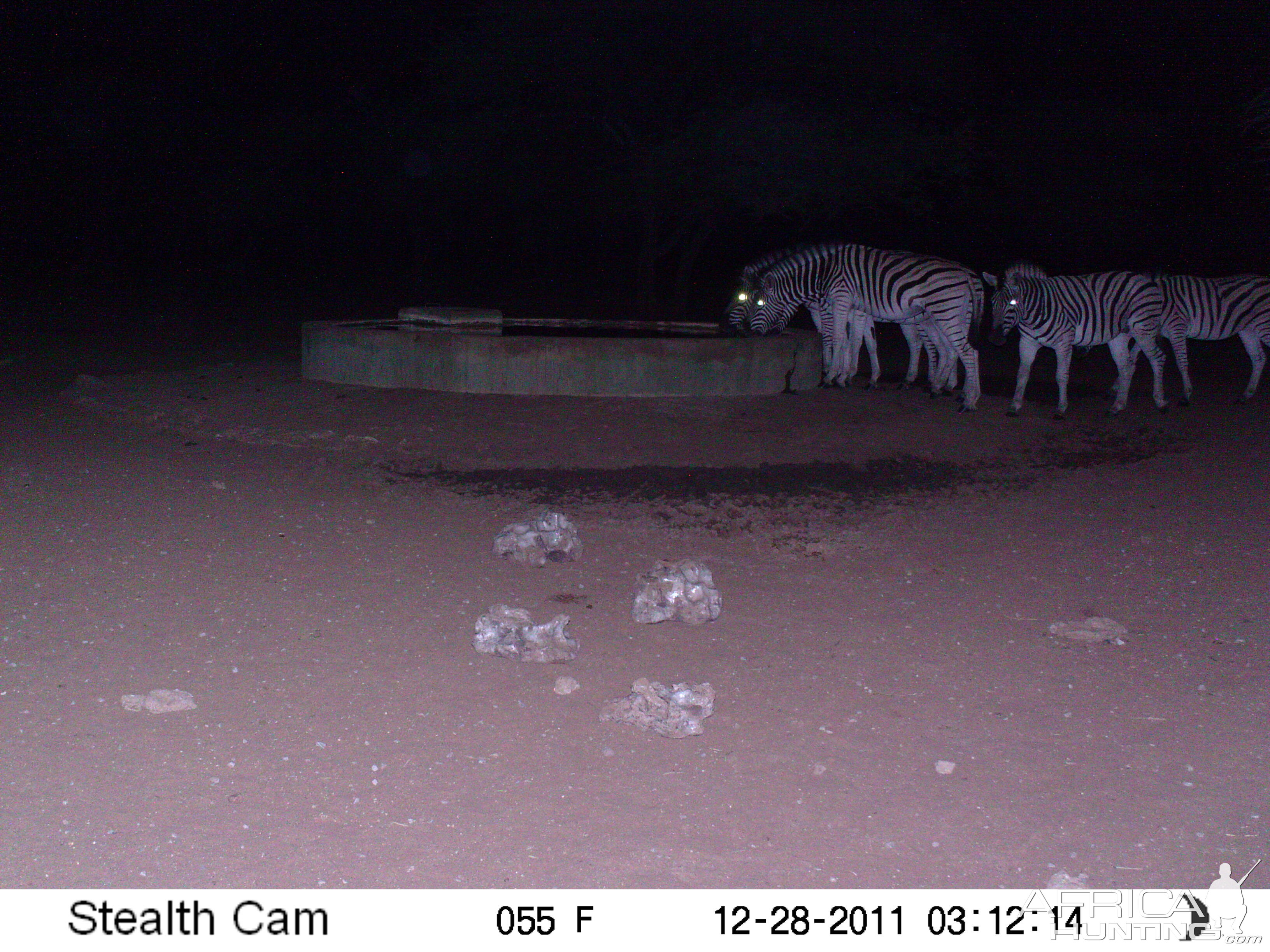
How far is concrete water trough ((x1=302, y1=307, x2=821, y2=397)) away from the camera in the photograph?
11523mm

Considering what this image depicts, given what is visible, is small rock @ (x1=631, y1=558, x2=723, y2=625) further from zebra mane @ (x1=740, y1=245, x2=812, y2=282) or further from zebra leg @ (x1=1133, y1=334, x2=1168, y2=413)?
zebra mane @ (x1=740, y1=245, x2=812, y2=282)

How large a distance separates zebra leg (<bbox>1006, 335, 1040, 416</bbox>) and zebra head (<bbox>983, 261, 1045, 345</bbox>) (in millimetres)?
212

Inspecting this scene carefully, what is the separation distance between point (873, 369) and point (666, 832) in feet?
35.0

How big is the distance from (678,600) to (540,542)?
3.75 feet

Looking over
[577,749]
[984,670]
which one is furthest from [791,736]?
[984,670]

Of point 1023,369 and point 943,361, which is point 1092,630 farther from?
point 943,361

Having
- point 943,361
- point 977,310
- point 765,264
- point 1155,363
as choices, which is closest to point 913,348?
point 977,310

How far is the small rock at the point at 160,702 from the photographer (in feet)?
14.7

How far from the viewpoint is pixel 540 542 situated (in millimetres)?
6504

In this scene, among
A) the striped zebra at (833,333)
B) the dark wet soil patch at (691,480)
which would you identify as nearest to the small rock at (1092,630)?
the dark wet soil patch at (691,480)

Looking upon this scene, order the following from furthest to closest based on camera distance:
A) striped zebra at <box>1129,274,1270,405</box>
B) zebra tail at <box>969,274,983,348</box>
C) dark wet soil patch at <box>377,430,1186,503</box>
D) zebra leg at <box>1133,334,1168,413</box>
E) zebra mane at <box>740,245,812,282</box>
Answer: zebra mane at <box>740,245,812,282</box>
striped zebra at <box>1129,274,1270,405</box>
zebra tail at <box>969,274,983,348</box>
zebra leg at <box>1133,334,1168,413</box>
dark wet soil patch at <box>377,430,1186,503</box>

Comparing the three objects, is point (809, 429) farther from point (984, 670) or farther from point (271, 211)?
point (271, 211)

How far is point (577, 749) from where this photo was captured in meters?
4.34

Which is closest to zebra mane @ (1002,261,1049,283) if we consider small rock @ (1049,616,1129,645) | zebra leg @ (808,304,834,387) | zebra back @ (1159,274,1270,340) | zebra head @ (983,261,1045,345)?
zebra head @ (983,261,1045,345)
